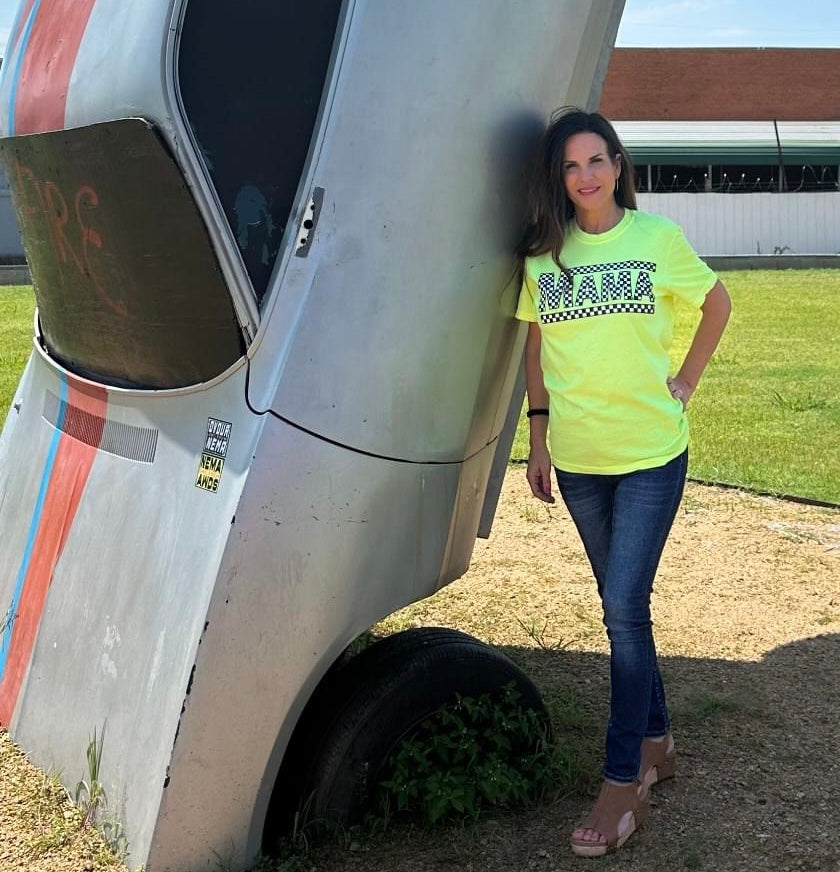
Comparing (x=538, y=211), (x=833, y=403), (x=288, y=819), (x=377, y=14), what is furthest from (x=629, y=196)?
(x=833, y=403)

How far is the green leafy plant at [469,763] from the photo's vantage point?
3.18 metres

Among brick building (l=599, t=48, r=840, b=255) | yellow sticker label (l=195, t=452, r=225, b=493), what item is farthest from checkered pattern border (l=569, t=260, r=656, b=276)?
brick building (l=599, t=48, r=840, b=255)

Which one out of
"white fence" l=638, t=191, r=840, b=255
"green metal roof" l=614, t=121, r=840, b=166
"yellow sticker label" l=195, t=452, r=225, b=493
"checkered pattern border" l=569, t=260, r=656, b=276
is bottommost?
"yellow sticker label" l=195, t=452, r=225, b=493

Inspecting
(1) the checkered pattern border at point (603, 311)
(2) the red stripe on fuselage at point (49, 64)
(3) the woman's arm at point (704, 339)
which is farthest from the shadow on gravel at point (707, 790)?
(2) the red stripe on fuselage at point (49, 64)

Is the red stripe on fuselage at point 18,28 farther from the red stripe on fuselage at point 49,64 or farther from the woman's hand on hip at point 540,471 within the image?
the woman's hand on hip at point 540,471

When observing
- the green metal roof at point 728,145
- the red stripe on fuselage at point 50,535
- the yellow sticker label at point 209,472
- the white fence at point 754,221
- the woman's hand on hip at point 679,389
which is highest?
the green metal roof at point 728,145

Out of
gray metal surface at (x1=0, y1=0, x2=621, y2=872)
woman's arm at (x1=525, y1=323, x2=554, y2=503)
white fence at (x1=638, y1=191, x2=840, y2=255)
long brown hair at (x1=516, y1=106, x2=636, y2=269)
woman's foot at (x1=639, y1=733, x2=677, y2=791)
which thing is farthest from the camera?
white fence at (x1=638, y1=191, x2=840, y2=255)

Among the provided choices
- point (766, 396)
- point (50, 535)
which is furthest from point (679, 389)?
point (766, 396)

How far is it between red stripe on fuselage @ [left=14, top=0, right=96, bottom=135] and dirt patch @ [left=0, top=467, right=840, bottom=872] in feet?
6.39

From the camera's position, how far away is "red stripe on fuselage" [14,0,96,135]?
3.33m

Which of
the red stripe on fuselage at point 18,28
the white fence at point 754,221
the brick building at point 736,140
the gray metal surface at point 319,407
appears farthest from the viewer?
the brick building at point 736,140

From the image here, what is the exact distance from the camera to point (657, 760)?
3.49 metres

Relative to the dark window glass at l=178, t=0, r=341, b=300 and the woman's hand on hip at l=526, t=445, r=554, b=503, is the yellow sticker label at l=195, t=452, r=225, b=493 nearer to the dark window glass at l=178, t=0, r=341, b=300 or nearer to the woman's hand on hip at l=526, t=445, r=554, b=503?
the dark window glass at l=178, t=0, r=341, b=300

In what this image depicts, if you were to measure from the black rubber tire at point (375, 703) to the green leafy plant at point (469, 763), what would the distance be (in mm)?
39
